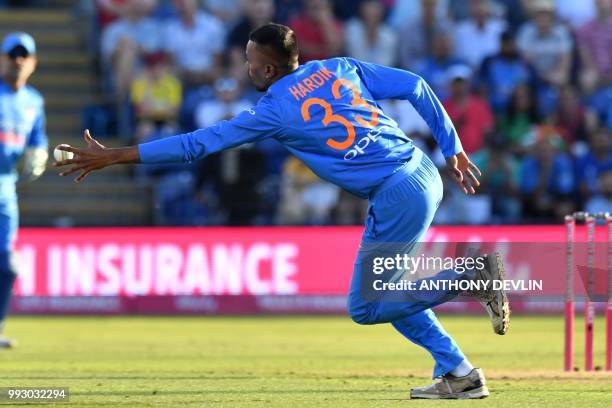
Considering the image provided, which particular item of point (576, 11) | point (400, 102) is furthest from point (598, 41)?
point (400, 102)

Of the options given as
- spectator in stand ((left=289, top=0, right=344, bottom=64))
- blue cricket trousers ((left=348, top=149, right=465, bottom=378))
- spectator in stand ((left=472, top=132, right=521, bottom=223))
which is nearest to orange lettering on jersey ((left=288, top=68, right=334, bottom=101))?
blue cricket trousers ((left=348, top=149, right=465, bottom=378))

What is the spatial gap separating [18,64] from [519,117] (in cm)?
893

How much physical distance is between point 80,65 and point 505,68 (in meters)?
6.98

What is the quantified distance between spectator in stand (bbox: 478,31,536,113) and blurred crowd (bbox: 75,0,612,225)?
20 millimetres

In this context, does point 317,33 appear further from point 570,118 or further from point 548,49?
point 570,118

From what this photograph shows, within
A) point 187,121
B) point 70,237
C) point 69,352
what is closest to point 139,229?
point 70,237

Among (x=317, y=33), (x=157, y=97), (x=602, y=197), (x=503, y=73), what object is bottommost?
(x=602, y=197)

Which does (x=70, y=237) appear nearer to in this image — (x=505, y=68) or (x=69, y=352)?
(x=69, y=352)

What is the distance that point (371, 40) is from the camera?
2059 centimetres

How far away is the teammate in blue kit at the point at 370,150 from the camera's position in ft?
27.2

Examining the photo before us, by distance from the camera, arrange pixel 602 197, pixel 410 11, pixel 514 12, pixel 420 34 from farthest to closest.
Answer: pixel 514 12, pixel 410 11, pixel 420 34, pixel 602 197

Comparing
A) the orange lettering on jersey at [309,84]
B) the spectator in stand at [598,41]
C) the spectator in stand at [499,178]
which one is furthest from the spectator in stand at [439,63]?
the orange lettering on jersey at [309,84]

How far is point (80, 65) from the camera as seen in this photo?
22.7m

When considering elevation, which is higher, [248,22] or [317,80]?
[248,22]
